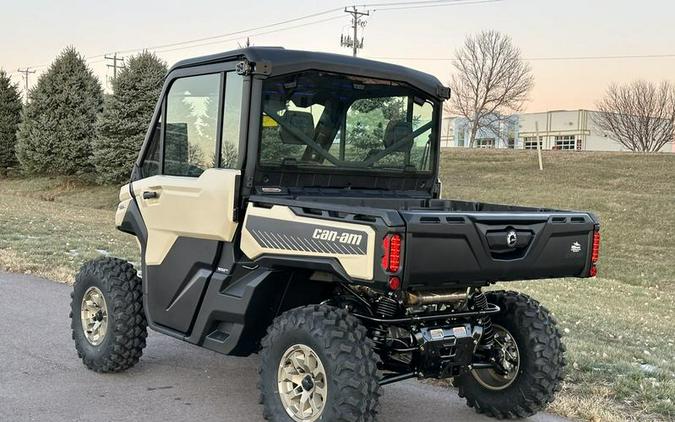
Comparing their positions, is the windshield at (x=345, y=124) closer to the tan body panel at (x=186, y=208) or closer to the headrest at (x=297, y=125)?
the headrest at (x=297, y=125)

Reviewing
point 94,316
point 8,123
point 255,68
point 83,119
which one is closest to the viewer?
point 255,68

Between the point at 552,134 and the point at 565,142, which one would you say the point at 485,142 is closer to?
the point at 552,134

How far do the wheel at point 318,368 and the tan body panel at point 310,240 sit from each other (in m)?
0.37

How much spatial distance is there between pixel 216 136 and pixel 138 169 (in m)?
1.11

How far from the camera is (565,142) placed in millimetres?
84750

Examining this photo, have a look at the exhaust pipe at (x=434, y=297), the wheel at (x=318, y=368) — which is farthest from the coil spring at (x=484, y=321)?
the wheel at (x=318, y=368)

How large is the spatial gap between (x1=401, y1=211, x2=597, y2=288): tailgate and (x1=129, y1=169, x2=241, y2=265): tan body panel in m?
1.36

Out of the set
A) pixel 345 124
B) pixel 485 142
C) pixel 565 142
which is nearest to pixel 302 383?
pixel 345 124

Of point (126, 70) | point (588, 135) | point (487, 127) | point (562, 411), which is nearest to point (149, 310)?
point (562, 411)

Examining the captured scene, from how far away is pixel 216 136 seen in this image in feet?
15.7

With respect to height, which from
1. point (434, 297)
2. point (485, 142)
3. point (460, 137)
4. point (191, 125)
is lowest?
point (434, 297)

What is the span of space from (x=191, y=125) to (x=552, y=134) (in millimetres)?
85024

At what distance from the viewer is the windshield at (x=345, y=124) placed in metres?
4.71

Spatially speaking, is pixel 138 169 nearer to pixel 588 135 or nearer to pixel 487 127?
pixel 487 127
